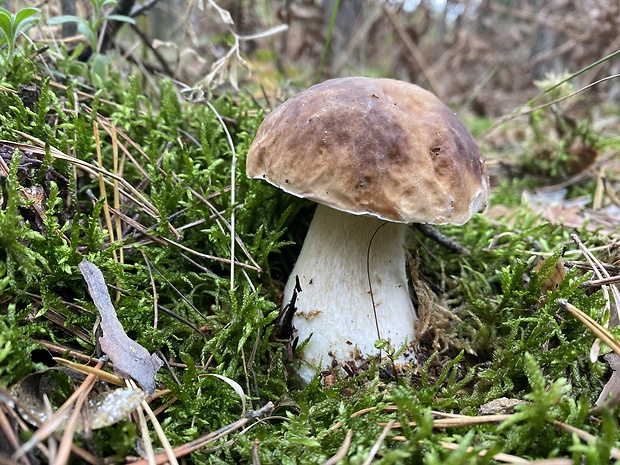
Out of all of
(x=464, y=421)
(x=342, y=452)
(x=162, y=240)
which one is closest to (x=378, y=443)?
(x=342, y=452)

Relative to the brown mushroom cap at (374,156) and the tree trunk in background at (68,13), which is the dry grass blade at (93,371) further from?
the tree trunk in background at (68,13)

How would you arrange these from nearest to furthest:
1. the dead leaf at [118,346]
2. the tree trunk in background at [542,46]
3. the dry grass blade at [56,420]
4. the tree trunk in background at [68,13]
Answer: the dry grass blade at [56,420], the dead leaf at [118,346], the tree trunk in background at [68,13], the tree trunk in background at [542,46]

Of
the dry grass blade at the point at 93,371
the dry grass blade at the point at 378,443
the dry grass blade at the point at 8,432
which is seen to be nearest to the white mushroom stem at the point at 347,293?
the dry grass blade at the point at 378,443

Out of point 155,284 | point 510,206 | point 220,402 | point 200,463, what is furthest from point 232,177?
point 510,206

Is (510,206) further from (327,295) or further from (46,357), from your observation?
(46,357)

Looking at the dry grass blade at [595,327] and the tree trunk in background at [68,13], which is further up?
the tree trunk in background at [68,13]

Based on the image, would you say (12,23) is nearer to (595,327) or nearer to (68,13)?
(68,13)
